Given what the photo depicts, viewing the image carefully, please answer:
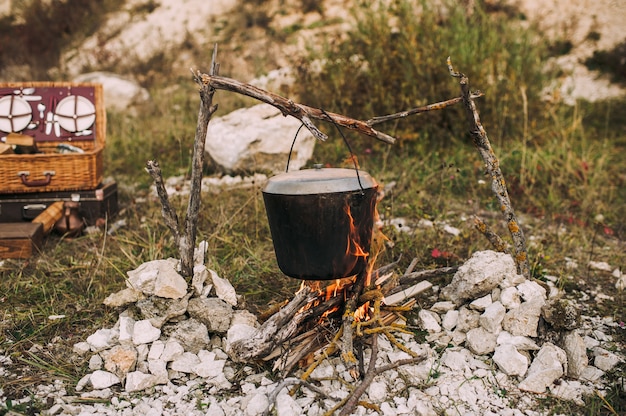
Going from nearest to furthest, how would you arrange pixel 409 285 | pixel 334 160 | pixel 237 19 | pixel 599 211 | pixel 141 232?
pixel 409 285 < pixel 141 232 < pixel 599 211 < pixel 334 160 < pixel 237 19

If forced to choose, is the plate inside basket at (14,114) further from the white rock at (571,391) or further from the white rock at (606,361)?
the white rock at (606,361)

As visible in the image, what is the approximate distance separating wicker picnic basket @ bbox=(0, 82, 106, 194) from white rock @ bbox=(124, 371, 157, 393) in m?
2.58

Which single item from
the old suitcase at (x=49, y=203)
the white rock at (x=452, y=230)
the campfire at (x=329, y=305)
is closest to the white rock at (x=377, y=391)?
the campfire at (x=329, y=305)

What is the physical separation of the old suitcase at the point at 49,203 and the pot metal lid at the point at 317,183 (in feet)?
8.06

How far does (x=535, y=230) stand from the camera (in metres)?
4.80

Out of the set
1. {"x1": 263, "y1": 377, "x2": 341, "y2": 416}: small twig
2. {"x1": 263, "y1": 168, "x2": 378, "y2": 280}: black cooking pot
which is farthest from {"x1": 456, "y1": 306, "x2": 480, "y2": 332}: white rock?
{"x1": 263, "y1": 377, "x2": 341, "y2": 416}: small twig

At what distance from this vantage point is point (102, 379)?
108 inches

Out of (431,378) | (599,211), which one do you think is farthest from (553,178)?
(431,378)

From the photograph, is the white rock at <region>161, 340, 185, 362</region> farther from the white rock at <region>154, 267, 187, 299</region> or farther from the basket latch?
the basket latch

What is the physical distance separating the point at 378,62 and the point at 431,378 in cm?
472

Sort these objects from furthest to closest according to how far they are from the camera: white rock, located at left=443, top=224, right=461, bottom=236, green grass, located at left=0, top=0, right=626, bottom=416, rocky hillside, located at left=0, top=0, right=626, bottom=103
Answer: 1. rocky hillside, located at left=0, top=0, right=626, bottom=103
2. white rock, located at left=443, top=224, right=461, bottom=236
3. green grass, located at left=0, top=0, right=626, bottom=416

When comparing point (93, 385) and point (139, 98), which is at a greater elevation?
point (139, 98)

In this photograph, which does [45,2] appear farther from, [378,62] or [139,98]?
[378,62]

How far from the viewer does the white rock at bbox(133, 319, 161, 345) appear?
2.97 metres
